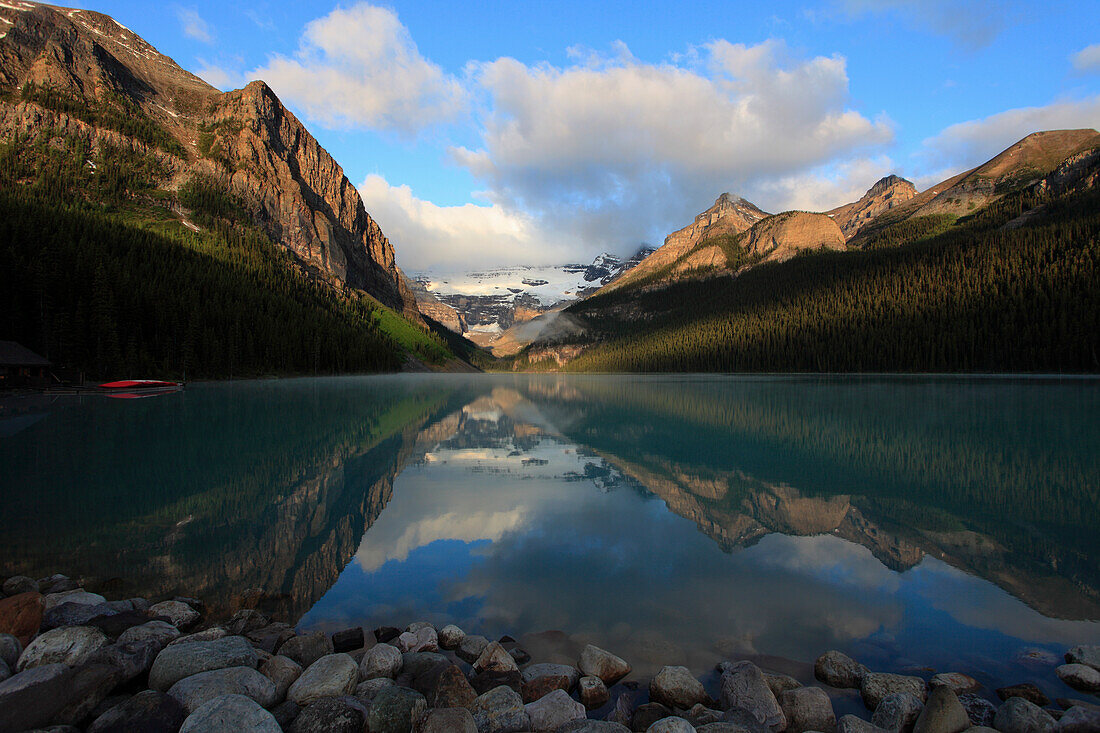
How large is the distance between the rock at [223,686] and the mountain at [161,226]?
71.6m

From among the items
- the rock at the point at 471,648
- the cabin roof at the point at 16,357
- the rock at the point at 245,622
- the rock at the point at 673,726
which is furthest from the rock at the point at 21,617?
the cabin roof at the point at 16,357

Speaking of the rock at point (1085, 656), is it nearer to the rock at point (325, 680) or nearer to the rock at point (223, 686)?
the rock at point (325, 680)

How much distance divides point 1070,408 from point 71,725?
159 feet

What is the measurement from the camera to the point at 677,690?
16.1 feet

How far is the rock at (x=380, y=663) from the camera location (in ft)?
17.2

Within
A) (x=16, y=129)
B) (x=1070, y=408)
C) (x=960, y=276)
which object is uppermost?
(x=16, y=129)

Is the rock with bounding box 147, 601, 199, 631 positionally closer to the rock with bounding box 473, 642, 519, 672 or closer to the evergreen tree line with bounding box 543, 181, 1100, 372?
the rock with bounding box 473, 642, 519, 672

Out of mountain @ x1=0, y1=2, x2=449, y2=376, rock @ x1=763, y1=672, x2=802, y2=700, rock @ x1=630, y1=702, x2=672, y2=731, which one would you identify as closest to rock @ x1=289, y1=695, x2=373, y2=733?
rock @ x1=630, y1=702, x2=672, y2=731

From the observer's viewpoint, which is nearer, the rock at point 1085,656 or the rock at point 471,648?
the rock at point 1085,656

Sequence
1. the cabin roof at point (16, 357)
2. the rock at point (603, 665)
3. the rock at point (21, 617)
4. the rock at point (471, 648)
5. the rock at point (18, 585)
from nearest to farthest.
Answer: the rock at point (603, 665)
the rock at point (21, 617)
the rock at point (471, 648)
the rock at point (18, 585)
the cabin roof at point (16, 357)

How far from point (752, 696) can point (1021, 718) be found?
218cm

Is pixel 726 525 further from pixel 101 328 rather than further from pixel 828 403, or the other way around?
pixel 101 328

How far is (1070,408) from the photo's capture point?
108 ft

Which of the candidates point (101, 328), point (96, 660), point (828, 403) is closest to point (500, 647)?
point (96, 660)
